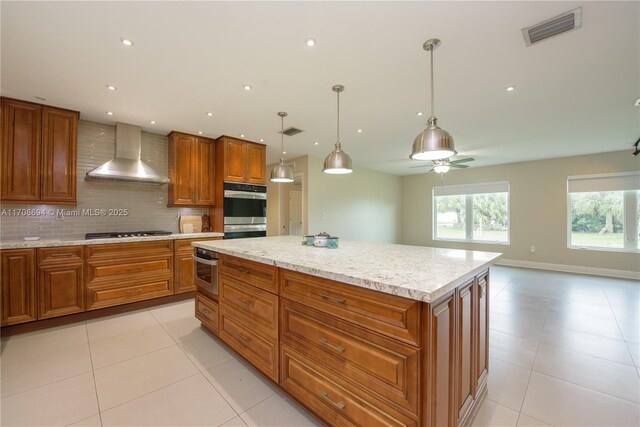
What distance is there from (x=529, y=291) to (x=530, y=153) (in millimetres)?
3012

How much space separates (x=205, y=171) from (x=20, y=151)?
2089mm

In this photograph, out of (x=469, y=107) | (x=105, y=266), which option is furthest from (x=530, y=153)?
(x=105, y=266)

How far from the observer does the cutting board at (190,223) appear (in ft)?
14.4

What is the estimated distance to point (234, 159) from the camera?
450 cm

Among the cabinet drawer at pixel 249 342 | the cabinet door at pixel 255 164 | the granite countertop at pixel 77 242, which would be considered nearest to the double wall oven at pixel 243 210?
the cabinet door at pixel 255 164

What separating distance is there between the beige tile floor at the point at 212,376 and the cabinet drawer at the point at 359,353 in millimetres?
528

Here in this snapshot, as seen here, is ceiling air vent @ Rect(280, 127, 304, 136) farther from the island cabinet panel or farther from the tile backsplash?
the island cabinet panel

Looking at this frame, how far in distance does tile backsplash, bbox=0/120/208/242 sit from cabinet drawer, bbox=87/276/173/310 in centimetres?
95

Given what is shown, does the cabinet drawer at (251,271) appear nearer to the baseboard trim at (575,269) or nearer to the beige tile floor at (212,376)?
the beige tile floor at (212,376)

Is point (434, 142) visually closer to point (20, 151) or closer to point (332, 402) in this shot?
point (332, 402)

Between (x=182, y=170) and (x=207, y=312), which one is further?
(x=182, y=170)

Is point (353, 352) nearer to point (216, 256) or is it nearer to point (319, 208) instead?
point (216, 256)

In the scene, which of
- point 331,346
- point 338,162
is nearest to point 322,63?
point 338,162

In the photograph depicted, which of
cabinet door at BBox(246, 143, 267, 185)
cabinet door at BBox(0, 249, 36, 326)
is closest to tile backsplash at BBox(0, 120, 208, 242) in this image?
cabinet door at BBox(0, 249, 36, 326)
